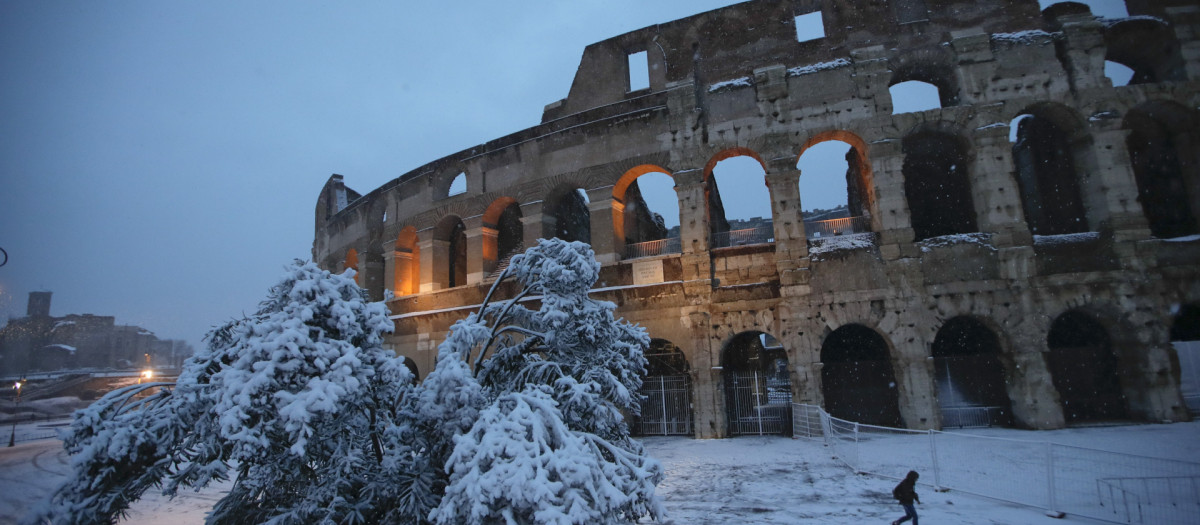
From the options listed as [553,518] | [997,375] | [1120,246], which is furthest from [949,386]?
[553,518]

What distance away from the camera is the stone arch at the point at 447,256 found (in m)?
17.7

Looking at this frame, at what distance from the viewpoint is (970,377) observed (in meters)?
14.3

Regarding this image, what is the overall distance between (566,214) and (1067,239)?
42.1ft

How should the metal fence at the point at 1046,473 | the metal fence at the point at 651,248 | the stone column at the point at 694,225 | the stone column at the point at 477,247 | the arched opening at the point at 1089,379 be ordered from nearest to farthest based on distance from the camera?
the metal fence at the point at 1046,473, the arched opening at the point at 1089,379, the stone column at the point at 694,225, the metal fence at the point at 651,248, the stone column at the point at 477,247

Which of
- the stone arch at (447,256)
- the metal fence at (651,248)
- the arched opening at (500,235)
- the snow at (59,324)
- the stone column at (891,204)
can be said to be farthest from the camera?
the snow at (59,324)

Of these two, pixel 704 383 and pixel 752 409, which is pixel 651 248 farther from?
pixel 752 409

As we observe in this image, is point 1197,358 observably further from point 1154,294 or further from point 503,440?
point 503,440

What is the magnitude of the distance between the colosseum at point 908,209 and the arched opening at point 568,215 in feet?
0.56

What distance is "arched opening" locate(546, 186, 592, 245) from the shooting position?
52.6 ft

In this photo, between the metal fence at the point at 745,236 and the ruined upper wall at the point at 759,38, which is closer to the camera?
the ruined upper wall at the point at 759,38

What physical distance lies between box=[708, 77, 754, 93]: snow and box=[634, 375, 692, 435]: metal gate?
7.66 meters

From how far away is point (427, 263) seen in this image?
17.7m

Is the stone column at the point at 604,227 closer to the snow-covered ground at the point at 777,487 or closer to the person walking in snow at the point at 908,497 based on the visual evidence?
the snow-covered ground at the point at 777,487

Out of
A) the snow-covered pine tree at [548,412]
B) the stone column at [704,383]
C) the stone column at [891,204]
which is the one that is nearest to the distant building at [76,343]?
the stone column at [704,383]
